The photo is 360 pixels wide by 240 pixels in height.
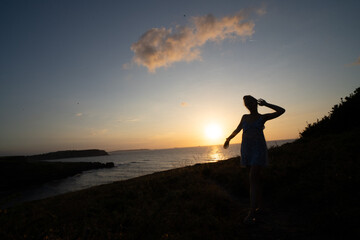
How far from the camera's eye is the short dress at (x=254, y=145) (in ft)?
14.4

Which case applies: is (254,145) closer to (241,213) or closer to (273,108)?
(273,108)

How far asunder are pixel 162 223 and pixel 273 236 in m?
2.36

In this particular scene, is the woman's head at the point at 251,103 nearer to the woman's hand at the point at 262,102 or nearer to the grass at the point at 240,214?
the woman's hand at the point at 262,102

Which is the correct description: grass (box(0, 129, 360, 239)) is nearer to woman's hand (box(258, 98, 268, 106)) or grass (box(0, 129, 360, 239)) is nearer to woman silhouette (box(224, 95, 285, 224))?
woman silhouette (box(224, 95, 285, 224))

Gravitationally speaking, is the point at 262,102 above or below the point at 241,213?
above

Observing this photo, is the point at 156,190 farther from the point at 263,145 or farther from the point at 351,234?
the point at 351,234

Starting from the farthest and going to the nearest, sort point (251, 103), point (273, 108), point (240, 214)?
point (240, 214)
point (251, 103)
point (273, 108)

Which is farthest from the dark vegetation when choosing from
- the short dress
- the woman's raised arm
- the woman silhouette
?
the woman's raised arm

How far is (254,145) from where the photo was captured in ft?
14.7

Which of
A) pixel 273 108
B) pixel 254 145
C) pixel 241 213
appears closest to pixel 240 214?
pixel 241 213

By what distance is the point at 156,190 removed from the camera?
857cm

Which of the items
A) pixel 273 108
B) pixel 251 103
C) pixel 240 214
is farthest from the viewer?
pixel 240 214

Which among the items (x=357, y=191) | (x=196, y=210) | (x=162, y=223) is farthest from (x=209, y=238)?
(x=357, y=191)

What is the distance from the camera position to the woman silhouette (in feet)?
14.3
